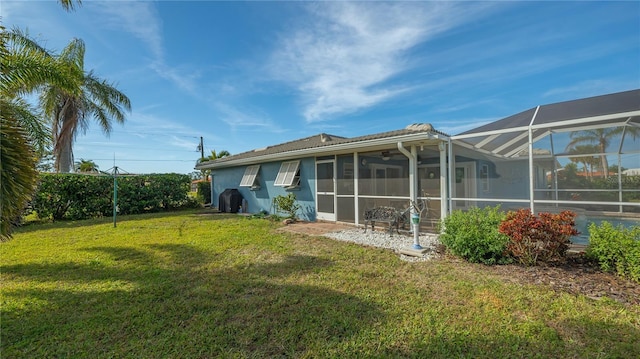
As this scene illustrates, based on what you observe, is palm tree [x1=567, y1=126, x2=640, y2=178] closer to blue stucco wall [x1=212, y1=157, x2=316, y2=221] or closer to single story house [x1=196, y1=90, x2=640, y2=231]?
single story house [x1=196, y1=90, x2=640, y2=231]

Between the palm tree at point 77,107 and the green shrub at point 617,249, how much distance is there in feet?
68.5

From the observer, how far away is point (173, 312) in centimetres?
328

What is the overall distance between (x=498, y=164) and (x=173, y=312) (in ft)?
24.1

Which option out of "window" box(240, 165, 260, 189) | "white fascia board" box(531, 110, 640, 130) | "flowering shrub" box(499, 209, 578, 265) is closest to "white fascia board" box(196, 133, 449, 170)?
"window" box(240, 165, 260, 189)

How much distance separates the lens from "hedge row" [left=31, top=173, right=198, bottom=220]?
11.2m

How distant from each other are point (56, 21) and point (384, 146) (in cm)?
985

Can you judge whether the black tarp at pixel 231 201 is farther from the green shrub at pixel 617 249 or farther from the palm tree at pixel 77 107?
the green shrub at pixel 617 249

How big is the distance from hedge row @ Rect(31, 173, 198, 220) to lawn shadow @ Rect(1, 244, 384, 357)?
8.36 metres

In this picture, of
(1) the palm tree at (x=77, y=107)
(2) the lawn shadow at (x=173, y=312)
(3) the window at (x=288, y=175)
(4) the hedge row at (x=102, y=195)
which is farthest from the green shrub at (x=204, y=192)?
(2) the lawn shadow at (x=173, y=312)

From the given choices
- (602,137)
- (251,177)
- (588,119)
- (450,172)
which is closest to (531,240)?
(450,172)

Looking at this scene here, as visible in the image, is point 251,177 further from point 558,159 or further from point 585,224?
point 585,224

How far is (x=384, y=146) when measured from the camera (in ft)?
26.0

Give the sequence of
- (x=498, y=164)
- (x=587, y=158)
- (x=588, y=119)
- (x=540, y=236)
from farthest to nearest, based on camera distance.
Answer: (x=498, y=164) < (x=587, y=158) < (x=588, y=119) < (x=540, y=236)

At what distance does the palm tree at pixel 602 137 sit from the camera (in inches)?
207
